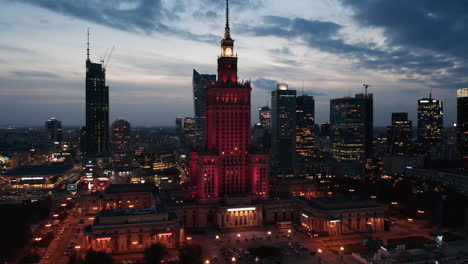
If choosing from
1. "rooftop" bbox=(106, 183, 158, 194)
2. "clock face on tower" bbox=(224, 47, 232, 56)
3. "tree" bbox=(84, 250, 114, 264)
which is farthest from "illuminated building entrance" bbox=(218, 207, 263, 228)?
"clock face on tower" bbox=(224, 47, 232, 56)

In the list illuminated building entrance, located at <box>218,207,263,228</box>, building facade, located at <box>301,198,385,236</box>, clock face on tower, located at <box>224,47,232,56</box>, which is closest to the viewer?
building facade, located at <box>301,198,385,236</box>

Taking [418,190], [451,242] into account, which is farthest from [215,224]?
[418,190]

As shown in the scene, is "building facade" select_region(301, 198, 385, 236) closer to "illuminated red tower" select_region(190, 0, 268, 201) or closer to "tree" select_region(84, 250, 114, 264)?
"illuminated red tower" select_region(190, 0, 268, 201)

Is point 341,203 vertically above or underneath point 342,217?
above

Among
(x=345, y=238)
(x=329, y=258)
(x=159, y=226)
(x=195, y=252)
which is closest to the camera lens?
(x=195, y=252)

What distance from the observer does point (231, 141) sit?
140375 millimetres

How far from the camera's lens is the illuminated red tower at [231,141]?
139 m

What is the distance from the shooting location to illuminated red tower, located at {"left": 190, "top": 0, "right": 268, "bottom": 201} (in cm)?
13875

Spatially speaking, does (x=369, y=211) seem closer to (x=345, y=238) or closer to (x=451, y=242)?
(x=345, y=238)

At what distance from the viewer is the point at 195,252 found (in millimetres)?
88312

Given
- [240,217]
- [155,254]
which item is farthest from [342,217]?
[155,254]

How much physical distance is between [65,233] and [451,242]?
11976 cm

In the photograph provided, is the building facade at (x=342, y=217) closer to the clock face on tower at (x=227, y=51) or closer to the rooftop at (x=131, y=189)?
the clock face on tower at (x=227, y=51)

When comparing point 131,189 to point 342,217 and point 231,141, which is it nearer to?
point 231,141
